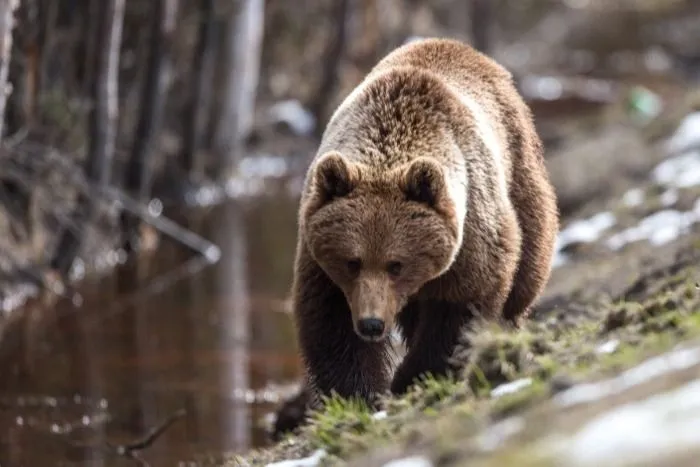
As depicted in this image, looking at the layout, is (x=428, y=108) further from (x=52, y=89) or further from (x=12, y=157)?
(x=52, y=89)

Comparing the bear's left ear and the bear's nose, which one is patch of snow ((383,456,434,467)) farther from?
the bear's left ear

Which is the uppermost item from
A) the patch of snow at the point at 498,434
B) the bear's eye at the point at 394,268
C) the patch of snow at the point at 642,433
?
the bear's eye at the point at 394,268

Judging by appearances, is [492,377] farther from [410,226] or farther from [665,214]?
[665,214]

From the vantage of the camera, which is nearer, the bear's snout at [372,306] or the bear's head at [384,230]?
the bear's snout at [372,306]

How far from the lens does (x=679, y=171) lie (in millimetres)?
13883

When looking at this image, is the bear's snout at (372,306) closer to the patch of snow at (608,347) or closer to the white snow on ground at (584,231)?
the patch of snow at (608,347)

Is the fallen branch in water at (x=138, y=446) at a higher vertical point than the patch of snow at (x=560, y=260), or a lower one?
lower

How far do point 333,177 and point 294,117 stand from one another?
19.6 metres

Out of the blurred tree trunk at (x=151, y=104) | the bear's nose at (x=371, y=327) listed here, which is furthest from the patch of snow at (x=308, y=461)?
the blurred tree trunk at (x=151, y=104)

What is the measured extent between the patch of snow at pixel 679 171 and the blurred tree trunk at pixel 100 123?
5.76 metres

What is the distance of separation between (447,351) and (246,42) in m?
15.1

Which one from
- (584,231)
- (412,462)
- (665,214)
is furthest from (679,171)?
(412,462)

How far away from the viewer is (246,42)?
21.0 m

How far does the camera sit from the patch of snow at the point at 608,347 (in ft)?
18.1
